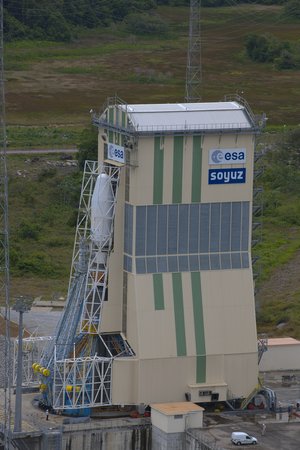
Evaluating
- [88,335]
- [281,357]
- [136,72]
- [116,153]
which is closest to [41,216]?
[281,357]

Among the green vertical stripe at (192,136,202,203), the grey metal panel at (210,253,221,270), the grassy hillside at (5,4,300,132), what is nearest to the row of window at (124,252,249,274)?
the grey metal panel at (210,253,221,270)

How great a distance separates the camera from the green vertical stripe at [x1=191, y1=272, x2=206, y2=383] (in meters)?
65.2

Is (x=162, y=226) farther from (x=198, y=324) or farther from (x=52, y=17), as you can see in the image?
(x=52, y=17)

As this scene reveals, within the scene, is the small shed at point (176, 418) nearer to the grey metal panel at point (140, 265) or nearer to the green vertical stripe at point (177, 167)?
the grey metal panel at point (140, 265)

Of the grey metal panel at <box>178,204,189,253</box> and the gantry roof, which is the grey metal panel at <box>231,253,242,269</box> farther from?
the gantry roof

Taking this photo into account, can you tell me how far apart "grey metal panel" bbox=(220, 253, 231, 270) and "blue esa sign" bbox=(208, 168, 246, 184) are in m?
2.66

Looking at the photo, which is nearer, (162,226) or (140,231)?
(140,231)

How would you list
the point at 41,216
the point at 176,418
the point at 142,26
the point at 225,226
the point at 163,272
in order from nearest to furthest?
the point at 176,418, the point at 163,272, the point at 225,226, the point at 41,216, the point at 142,26

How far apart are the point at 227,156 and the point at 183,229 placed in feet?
10.2

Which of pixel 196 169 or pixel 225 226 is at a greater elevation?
pixel 196 169

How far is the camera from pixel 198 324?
214 ft

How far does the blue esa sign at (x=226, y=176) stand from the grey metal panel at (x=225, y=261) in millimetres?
2655

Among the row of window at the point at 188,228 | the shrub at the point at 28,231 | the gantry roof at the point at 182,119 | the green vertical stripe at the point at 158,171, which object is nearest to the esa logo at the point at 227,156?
the gantry roof at the point at 182,119

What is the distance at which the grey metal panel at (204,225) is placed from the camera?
65562mm
